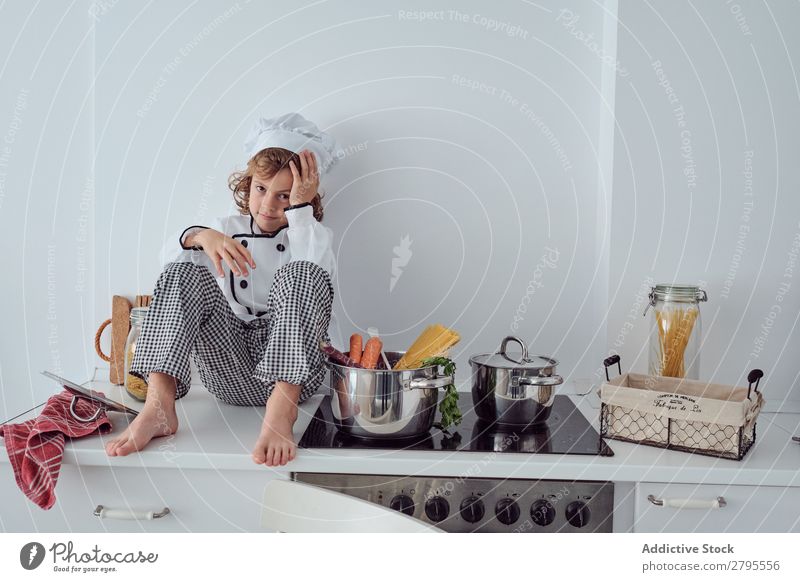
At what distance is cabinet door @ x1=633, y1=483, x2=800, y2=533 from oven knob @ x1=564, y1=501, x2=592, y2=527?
70 millimetres

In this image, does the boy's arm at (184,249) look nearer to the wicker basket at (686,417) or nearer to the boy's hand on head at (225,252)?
the boy's hand on head at (225,252)

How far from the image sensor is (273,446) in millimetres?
1000

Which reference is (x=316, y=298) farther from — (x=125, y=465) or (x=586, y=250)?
(x=586, y=250)

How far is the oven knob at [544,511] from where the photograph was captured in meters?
1.01

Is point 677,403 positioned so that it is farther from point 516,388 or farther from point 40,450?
point 40,450

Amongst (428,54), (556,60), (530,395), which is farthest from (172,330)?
(556,60)

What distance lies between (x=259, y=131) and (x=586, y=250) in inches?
27.1

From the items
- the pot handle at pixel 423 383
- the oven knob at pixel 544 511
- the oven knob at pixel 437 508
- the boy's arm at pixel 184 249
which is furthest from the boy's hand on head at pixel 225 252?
the oven knob at pixel 544 511

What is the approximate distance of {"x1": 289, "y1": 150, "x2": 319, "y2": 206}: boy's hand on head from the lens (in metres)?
1.27

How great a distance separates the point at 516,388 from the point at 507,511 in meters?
0.20

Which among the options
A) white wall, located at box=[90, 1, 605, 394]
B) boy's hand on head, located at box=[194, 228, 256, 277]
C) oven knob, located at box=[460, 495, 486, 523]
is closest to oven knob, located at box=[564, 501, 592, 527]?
oven knob, located at box=[460, 495, 486, 523]

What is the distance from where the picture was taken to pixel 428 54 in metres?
1.37

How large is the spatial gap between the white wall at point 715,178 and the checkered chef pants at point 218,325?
1.98ft

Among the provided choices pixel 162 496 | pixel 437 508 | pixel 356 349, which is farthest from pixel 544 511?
pixel 162 496
